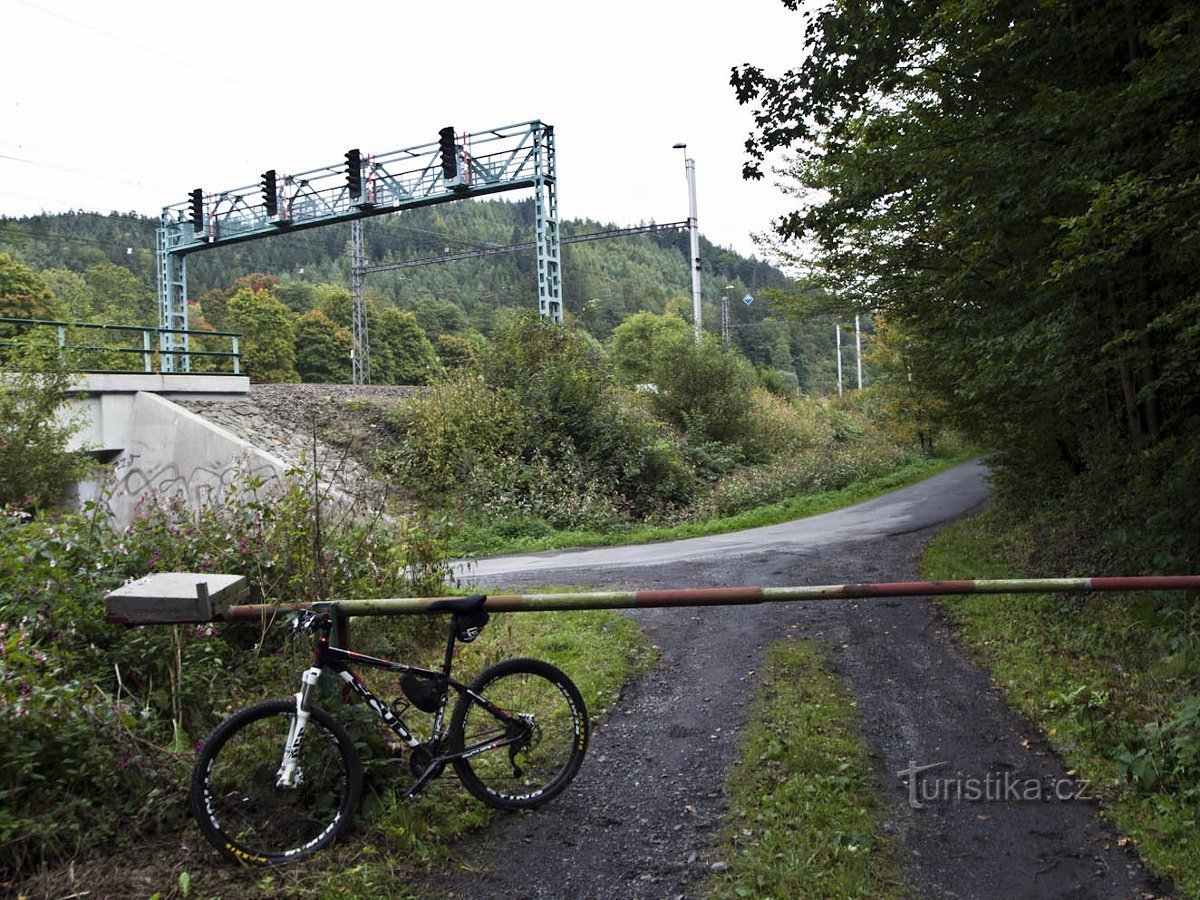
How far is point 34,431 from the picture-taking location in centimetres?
1400

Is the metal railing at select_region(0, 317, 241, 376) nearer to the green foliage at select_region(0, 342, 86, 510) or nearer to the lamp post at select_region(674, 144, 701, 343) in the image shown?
the green foliage at select_region(0, 342, 86, 510)

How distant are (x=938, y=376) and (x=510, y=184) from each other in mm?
15108

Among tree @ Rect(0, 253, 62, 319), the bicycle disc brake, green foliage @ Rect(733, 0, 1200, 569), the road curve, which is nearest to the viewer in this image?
the bicycle disc brake

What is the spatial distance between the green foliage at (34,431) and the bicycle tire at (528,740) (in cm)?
1134

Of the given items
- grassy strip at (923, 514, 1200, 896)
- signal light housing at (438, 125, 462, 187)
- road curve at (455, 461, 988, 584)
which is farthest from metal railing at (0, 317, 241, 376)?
grassy strip at (923, 514, 1200, 896)

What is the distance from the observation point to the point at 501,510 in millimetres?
17969

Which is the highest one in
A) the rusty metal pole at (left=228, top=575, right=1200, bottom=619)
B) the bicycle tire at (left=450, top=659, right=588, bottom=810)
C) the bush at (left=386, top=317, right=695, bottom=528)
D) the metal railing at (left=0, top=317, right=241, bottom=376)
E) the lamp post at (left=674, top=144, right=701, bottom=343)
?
the lamp post at (left=674, top=144, right=701, bottom=343)

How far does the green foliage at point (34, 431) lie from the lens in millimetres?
13398

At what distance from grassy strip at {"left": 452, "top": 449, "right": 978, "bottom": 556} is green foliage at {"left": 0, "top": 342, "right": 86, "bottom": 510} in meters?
6.28

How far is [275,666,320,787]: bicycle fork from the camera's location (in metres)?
3.77

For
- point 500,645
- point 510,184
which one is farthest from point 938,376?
point 510,184

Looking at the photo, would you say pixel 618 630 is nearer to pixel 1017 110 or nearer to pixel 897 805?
pixel 897 805

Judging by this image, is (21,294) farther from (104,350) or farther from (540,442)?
(540,442)

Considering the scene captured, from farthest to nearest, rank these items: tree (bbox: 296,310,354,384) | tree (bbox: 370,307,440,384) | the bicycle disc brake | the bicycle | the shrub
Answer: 1. tree (bbox: 370,307,440,384)
2. tree (bbox: 296,310,354,384)
3. the shrub
4. the bicycle disc brake
5. the bicycle
